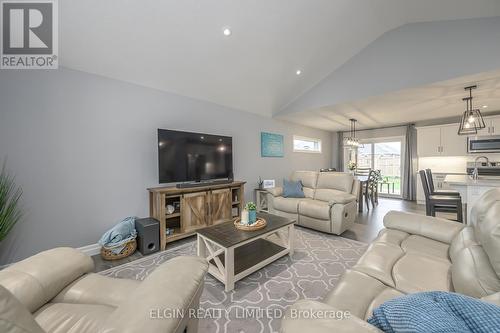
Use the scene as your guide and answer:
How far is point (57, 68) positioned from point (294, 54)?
3.33m

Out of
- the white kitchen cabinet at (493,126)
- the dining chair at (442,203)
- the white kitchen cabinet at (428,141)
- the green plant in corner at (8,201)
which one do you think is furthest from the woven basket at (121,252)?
the white kitchen cabinet at (493,126)

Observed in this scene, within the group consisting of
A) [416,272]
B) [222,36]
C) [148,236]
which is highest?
[222,36]

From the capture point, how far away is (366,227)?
3.49 meters

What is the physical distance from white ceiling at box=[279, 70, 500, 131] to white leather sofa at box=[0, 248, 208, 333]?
408 cm

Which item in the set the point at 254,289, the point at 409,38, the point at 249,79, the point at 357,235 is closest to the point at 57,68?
the point at 249,79

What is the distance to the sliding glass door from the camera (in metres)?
6.19

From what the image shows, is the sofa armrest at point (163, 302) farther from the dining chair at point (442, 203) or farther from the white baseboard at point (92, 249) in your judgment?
the dining chair at point (442, 203)

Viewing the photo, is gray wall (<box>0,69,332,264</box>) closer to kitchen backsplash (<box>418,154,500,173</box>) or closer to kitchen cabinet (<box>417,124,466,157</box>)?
kitchen cabinet (<box>417,124,466,157</box>)

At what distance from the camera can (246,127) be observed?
439cm

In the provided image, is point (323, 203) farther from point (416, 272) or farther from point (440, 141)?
point (440, 141)

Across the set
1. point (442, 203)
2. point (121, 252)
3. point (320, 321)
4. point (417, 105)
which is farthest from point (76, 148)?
point (417, 105)

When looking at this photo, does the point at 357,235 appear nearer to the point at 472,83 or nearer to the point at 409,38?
the point at 472,83

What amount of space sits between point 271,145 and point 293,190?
4.99 feet

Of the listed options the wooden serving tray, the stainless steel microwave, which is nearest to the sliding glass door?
the stainless steel microwave
